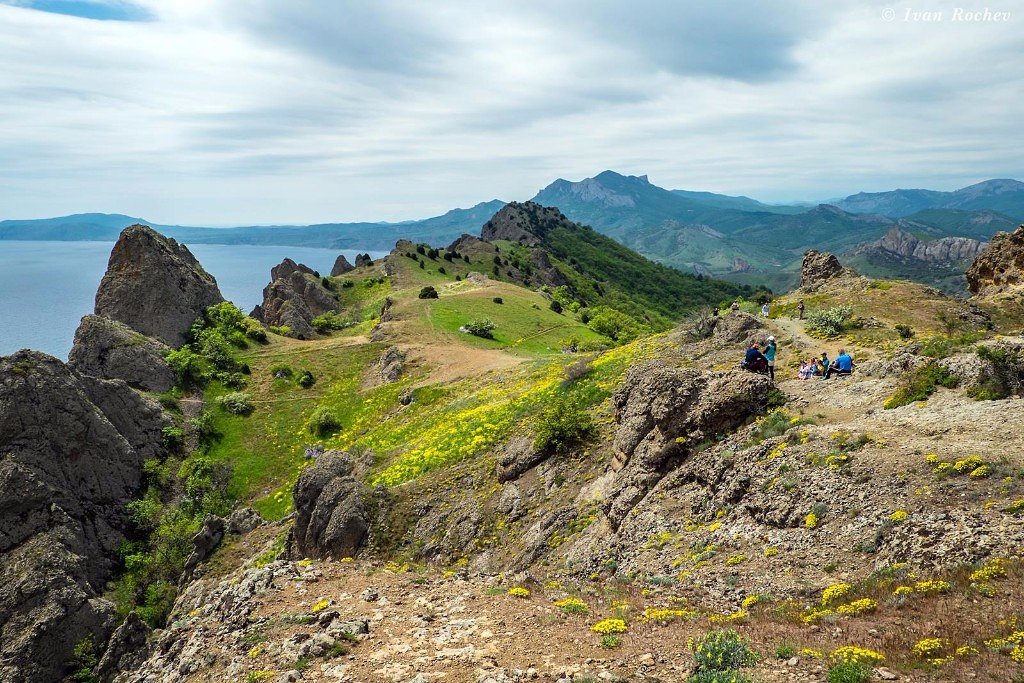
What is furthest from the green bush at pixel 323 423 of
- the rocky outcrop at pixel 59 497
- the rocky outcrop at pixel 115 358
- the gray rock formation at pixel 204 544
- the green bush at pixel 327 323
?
the green bush at pixel 327 323

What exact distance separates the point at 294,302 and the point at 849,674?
98.3 metres

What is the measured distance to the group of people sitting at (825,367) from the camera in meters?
23.6

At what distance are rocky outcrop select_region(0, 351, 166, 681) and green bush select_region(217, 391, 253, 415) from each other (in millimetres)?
7346

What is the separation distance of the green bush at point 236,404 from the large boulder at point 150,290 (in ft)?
56.9

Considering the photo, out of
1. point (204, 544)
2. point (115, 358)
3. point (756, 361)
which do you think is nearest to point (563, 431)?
point (756, 361)

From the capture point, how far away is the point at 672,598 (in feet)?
44.7

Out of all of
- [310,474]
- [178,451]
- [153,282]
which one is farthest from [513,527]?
[153,282]

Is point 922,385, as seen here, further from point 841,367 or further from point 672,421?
point 672,421

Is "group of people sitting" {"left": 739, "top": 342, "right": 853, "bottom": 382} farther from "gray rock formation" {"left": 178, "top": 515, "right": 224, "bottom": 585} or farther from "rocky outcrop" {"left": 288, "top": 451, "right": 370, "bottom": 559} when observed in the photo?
"gray rock formation" {"left": 178, "top": 515, "right": 224, "bottom": 585}

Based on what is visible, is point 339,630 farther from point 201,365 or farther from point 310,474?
point 201,365

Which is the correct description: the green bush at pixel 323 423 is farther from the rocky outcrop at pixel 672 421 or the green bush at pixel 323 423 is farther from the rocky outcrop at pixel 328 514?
the rocky outcrop at pixel 672 421

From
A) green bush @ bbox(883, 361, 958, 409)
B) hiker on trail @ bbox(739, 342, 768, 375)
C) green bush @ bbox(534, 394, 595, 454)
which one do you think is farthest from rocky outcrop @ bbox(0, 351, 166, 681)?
green bush @ bbox(883, 361, 958, 409)

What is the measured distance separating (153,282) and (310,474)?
57024 mm

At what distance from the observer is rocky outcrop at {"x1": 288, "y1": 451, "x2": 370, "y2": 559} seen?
24.2 m
